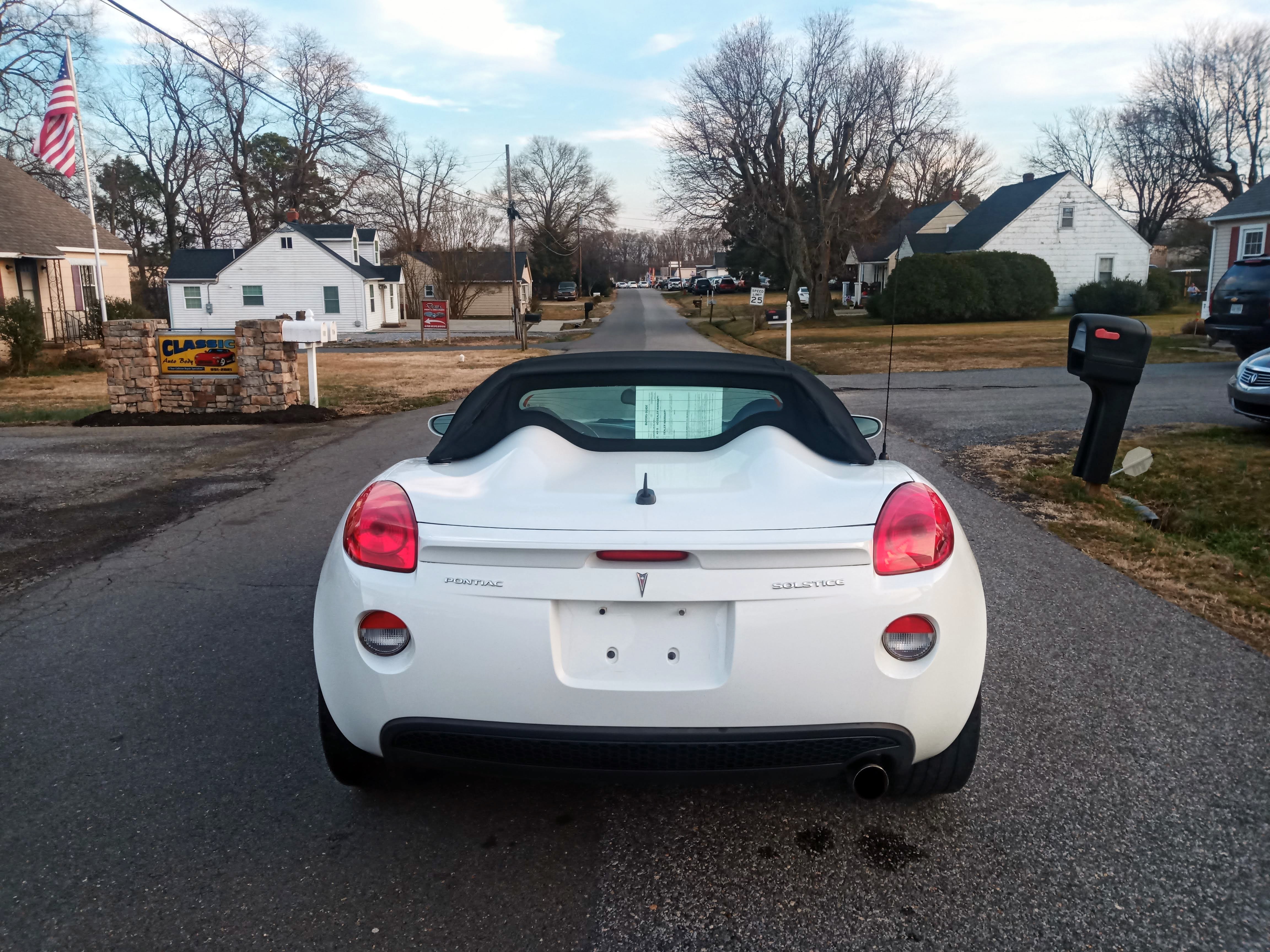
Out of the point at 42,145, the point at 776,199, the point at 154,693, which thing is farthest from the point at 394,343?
the point at 154,693

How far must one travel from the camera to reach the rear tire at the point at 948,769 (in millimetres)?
2998

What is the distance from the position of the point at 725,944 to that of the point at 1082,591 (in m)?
3.86

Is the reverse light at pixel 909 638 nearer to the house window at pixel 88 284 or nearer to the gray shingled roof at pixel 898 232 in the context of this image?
the house window at pixel 88 284

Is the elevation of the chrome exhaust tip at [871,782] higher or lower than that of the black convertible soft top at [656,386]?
lower

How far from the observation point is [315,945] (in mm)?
2480

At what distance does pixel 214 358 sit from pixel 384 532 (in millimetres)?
12574

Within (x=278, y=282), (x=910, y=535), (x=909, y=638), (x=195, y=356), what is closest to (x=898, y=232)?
(x=278, y=282)

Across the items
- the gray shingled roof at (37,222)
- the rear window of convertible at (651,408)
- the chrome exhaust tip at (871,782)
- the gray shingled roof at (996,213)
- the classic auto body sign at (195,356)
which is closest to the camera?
the chrome exhaust tip at (871,782)

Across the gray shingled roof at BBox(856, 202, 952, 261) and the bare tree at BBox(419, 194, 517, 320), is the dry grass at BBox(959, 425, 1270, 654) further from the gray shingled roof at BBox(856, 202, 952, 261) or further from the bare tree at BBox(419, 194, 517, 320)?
the gray shingled roof at BBox(856, 202, 952, 261)

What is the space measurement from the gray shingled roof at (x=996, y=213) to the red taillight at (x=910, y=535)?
46.2 meters

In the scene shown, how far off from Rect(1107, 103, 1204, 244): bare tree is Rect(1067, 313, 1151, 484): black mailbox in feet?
185

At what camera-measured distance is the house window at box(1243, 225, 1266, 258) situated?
32188 millimetres

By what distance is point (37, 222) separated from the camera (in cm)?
2939

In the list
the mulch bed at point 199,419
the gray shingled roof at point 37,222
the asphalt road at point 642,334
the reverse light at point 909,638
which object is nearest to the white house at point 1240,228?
the asphalt road at point 642,334
